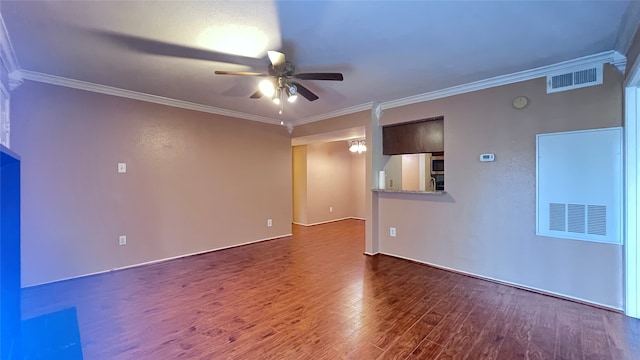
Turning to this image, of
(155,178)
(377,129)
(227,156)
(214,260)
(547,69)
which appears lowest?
(214,260)

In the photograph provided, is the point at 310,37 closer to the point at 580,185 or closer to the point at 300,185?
the point at 580,185

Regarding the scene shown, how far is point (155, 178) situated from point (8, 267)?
346 cm

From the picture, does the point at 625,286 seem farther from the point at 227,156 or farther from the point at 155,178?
the point at 155,178

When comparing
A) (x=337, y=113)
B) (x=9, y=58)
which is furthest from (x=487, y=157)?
(x=9, y=58)

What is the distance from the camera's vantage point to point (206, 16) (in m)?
2.08

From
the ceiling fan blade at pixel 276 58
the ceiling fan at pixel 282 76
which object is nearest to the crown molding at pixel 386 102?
the ceiling fan at pixel 282 76

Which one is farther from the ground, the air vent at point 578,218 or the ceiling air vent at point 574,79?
the ceiling air vent at point 574,79

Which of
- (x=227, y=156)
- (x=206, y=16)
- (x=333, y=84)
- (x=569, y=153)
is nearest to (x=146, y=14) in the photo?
(x=206, y=16)

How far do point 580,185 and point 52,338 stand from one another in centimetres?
403

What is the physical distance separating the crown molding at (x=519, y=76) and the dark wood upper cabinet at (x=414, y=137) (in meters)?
0.31

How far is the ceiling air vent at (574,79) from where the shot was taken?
9.08 feet

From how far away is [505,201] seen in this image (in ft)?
11.0

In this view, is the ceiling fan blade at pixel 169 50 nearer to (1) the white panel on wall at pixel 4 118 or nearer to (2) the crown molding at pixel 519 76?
(1) the white panel on wall at pixel 4 118

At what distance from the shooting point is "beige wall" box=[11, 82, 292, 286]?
10.9 ft
